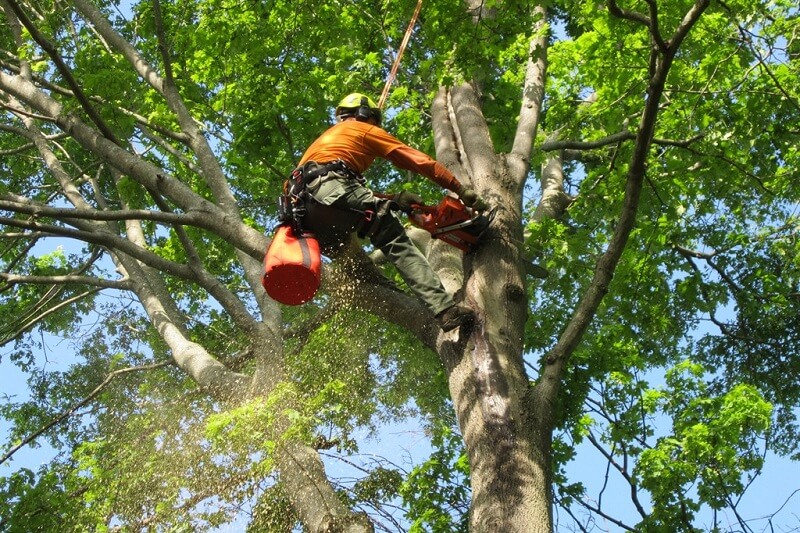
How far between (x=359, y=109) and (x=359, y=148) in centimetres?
42

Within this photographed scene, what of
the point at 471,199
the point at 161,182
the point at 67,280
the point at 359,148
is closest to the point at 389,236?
the point at 471,199

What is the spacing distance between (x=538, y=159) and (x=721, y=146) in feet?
4.59

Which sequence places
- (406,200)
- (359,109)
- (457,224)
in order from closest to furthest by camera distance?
(457,224)
(406,200)
(359,109)

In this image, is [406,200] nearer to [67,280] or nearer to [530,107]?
[530,107]

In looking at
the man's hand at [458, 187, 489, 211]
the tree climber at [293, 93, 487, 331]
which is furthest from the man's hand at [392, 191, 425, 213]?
the man's hand at [458, 187, 489, 211]

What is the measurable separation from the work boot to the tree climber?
24 cm

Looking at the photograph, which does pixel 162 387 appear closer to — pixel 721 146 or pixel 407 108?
pixel 407 108

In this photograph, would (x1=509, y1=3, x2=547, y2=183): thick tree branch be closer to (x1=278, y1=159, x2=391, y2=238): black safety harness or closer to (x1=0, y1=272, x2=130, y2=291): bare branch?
(x1=278, y1=159, x2=391, y2=238): black safety harness

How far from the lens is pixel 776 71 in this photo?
8.07 m

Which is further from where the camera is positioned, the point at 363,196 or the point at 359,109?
the point at 359,109

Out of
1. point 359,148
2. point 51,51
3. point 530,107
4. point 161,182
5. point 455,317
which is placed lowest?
point 455,317

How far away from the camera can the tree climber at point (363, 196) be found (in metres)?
5.38

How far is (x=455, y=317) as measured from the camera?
4.89m

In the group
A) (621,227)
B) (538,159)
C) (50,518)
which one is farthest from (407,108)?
(50,518)
